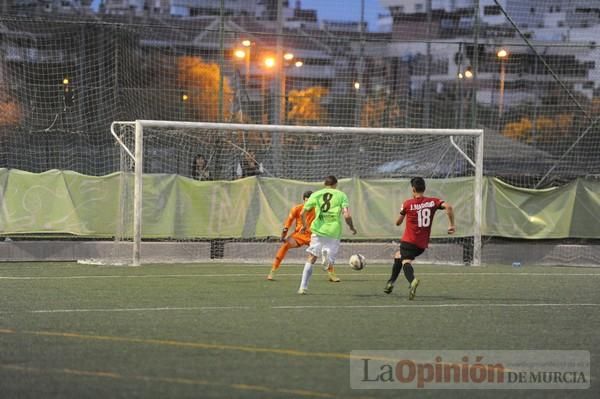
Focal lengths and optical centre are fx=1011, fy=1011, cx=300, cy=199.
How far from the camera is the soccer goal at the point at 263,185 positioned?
21266mm

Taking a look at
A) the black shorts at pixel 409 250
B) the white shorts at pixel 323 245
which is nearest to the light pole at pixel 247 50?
the white shorts at pixel 323 245

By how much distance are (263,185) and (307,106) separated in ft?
46.0

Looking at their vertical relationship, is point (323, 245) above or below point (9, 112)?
below

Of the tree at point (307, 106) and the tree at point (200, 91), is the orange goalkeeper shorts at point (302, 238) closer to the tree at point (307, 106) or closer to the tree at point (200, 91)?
the tree at point (200, 91)

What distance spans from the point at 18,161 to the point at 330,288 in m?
11.0

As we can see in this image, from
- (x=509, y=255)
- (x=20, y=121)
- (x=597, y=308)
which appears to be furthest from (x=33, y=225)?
(x=597, y=308)

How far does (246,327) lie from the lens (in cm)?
1084

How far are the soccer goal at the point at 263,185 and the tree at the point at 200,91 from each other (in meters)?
3.06

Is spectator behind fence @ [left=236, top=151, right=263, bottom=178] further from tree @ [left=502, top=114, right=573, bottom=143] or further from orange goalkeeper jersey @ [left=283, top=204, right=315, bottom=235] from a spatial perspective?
tree @ [left=502, top=114, right=573, bottom=143]

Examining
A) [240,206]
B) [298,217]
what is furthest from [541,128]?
[298,217]

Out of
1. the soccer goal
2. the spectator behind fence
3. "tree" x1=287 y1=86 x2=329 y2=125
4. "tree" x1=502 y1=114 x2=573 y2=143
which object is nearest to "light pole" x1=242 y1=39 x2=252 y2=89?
"tree" x1=287 y1=86 x2=329 y2=125

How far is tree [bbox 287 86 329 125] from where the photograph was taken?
112ft

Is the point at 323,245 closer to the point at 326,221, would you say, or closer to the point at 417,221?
the point at 326,221

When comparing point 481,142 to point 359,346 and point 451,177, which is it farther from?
point 359,346
